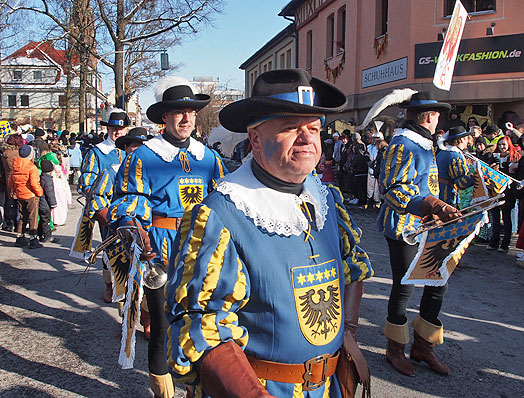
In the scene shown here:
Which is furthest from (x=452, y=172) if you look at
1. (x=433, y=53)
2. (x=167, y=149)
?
(x=433, y=53)

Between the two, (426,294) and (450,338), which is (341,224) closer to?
(426,294)

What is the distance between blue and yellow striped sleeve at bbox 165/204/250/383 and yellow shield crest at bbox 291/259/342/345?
20 centimetres

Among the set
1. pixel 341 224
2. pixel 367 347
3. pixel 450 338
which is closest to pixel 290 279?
pixel 341 224

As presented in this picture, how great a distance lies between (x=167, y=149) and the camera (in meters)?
3.58

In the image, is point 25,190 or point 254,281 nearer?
point 254,281

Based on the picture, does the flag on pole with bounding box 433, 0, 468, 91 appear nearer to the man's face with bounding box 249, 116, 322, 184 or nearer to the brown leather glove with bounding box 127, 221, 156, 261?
the brown leather glove with bounding box 127, 221, 156, 261

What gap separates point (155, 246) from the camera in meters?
3.46

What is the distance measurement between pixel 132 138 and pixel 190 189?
2.40 m

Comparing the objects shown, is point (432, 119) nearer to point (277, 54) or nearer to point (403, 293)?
point (403, 293)

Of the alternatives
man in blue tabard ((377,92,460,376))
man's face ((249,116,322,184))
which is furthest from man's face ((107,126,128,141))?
man's face ((249,116,322,184))

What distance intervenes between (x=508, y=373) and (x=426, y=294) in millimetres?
923

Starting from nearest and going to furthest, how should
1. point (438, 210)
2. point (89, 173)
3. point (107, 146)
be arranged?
point (438, 210) → point (89, 173) → point (107, 146)

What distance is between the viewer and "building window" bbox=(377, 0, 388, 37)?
17375 mm

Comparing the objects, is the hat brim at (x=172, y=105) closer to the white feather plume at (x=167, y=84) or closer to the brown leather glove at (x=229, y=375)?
the white feather plume at (x=167, y=84)
